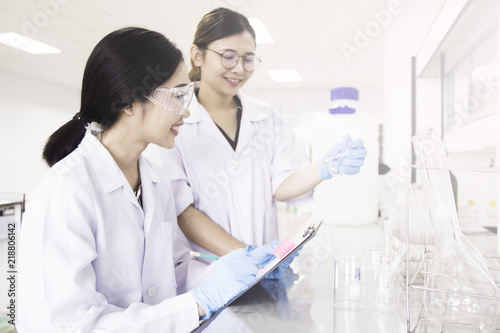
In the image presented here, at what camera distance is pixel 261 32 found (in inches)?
206

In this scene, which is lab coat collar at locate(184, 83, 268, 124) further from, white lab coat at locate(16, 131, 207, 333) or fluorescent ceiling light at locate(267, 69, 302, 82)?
fluorescent ceiling light at locate(267, 69, 302, 82)

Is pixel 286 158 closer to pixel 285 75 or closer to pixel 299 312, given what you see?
pixel 299 312

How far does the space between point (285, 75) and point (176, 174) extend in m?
6.73

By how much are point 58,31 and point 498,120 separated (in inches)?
224

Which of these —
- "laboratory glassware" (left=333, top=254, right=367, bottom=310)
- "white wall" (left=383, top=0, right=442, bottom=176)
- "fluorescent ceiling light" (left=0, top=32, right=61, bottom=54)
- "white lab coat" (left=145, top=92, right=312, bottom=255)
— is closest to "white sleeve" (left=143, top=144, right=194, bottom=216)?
"white lab coat" (left=145, top=92, right=312, bottom=255)

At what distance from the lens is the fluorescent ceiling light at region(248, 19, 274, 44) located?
4867mm

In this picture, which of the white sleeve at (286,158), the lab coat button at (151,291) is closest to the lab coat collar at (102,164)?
the lab coat button at (151,291)

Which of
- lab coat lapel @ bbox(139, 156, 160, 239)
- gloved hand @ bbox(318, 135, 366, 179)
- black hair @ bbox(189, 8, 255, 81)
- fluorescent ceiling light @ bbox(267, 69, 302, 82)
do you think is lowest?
lab coat lapel @ bbox(139, 156, 160, 239)

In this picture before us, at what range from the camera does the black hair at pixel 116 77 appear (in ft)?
3.22

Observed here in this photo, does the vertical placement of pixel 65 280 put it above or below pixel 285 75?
below

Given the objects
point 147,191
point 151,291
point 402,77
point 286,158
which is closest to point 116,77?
point 147,191

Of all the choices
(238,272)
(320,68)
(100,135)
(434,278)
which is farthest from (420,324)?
(320,68)

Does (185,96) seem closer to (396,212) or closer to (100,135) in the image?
(100,135)

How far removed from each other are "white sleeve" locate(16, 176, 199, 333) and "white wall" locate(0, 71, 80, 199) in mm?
7556
